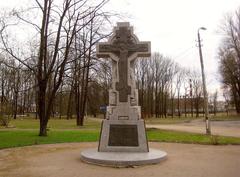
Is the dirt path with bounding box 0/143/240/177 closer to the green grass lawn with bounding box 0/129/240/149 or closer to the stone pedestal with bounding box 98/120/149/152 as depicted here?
the stone pedestal with bounding box 98/120/149/152

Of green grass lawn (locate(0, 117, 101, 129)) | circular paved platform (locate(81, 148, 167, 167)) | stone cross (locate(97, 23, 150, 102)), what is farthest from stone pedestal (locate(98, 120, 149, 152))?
green grass lawn (locate(0, 117, 101, 129))

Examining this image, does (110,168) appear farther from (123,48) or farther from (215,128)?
(215,128)

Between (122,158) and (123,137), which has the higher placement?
(123,137)

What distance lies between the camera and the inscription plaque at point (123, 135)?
11.7 meters

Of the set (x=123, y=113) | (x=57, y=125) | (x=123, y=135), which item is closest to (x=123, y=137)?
(x=123, y=135)

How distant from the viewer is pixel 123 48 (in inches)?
509

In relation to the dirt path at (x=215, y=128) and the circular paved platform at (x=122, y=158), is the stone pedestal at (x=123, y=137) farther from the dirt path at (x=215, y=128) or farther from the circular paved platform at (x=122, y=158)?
the dirt path at (x=215, y=128)

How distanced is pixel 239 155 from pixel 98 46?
6.59 m

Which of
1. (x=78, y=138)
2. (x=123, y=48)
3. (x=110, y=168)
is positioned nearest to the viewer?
(x=110, y=168)

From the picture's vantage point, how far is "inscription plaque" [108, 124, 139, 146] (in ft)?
38.3

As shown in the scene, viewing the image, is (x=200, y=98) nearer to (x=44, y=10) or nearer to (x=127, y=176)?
(x=44, y=10)

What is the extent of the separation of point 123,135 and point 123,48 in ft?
11.0

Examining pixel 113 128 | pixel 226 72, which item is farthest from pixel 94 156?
pixel 226 72

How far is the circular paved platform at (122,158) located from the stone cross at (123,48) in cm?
283
